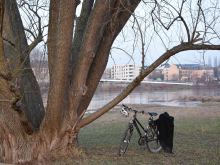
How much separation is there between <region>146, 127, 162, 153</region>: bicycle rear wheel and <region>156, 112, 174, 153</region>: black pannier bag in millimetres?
119

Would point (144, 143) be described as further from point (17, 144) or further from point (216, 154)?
point (17, 144)

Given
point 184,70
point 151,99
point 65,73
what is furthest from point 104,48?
point 151,99

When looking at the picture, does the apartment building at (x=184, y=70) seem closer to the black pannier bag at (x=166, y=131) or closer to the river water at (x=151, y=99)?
the black pannier bag at (x=166, y=131)

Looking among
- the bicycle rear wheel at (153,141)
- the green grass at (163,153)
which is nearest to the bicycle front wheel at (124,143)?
the green grass at (163,153)

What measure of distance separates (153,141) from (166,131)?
41 cm

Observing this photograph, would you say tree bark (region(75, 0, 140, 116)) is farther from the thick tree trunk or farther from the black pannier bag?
the black pannier bag

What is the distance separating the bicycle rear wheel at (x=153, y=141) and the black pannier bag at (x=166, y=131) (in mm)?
119

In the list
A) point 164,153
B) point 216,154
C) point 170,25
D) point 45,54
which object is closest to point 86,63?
point 45,54

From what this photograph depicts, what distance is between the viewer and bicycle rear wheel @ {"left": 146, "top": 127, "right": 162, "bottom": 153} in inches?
425

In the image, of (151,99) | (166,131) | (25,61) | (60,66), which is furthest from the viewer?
(151,99)

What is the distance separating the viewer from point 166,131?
1073 cm

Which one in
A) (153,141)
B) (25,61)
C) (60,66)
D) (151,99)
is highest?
(25,61)

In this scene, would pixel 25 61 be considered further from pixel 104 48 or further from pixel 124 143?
pixel 124 143

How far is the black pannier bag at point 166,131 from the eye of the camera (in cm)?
1059
